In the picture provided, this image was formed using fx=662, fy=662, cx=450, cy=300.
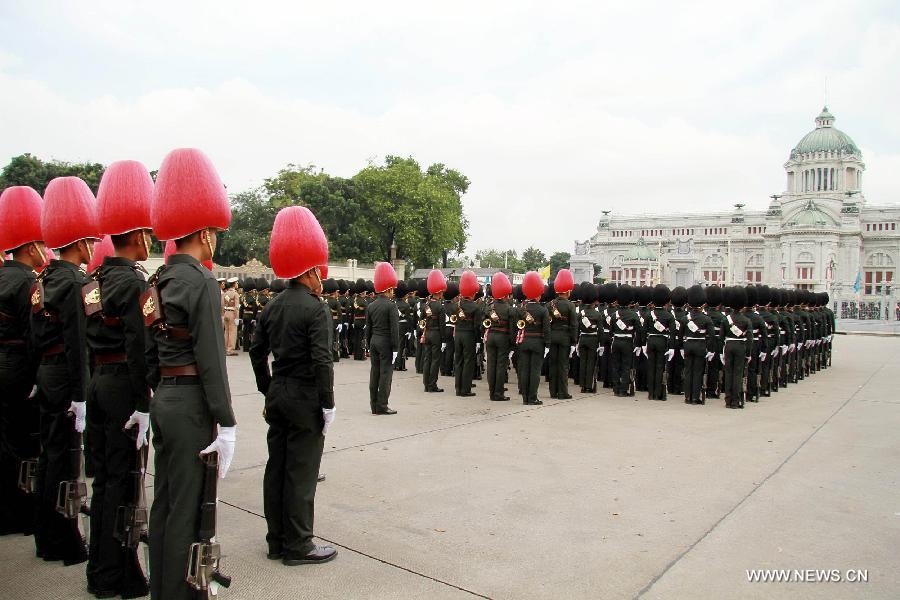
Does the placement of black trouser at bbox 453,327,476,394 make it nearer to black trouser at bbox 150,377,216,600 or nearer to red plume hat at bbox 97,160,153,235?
red plume hat at bbox 97,160,153,235

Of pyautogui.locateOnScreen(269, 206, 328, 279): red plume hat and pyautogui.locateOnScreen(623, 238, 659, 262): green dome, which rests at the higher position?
pyautogui.locateOnScreen(623, 238, 659, 262): green dome

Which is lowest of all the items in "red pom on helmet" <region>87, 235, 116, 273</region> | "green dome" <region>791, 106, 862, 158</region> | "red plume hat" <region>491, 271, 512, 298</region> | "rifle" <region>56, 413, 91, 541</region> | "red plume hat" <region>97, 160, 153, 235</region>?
"rifle" <region>56, 413, 91, 541</region>

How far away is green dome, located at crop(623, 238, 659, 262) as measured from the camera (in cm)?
9131

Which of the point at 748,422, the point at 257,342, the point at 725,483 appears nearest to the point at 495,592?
the point at 257,342

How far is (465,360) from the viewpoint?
11.3 m

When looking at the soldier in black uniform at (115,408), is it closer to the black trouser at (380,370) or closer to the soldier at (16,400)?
the soldier at (16,400)

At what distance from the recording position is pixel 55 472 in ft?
14.1

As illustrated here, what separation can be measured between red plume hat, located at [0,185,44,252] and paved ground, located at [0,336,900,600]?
88.0 inches

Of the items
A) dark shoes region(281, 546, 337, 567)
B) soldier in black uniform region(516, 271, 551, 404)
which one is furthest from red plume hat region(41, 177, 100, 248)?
soldier in black uniform region(516, 271, 551, 404)

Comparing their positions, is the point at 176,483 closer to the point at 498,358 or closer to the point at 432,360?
the point at 498,358

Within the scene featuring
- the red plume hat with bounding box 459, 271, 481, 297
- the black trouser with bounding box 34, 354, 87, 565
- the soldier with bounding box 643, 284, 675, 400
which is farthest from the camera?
the red plume hat with bounding box 459, 271, 481, 297

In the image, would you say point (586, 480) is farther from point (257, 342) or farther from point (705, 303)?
point (705, 303)

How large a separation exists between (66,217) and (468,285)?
26.7ft

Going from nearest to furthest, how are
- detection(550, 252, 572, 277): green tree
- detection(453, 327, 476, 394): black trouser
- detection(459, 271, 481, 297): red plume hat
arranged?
detection(453, 327, 476, 394): black trouser → detection(459, 271, 481, 297): red plume hat → detection(550, 252, 572, 277): green tree
